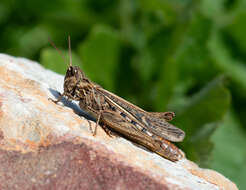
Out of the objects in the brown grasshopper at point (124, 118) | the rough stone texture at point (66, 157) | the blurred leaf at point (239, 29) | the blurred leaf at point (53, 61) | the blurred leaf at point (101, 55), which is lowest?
the rough stone texture at point (66, 157)

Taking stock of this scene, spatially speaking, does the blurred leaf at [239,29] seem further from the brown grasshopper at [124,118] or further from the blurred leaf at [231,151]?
the brown grasshopper at [124,118]

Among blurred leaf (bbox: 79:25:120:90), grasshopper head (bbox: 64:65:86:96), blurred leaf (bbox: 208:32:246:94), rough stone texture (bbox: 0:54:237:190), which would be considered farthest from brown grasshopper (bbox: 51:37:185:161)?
blurred leaf (bbox: 208:32:246:94)

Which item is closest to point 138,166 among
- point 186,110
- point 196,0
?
point 186,110

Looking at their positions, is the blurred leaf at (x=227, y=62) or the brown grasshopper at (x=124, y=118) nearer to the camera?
the brown grasshopper at (x=124, y=118)

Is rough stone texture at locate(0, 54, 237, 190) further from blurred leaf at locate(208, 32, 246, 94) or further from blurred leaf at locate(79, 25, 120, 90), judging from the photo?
blurred leaf at locate(208, 32, 246, 94)

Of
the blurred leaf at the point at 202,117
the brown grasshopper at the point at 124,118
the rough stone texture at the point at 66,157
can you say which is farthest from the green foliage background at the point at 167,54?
the rough stone texture at the point at 66,157

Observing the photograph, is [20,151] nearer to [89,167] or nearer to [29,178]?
[29,178]
